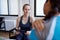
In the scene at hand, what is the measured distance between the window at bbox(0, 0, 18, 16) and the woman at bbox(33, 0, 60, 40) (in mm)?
5102

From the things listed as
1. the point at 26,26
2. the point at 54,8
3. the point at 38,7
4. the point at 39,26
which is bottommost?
the point at 26,26

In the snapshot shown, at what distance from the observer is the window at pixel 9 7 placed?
5.82 meters

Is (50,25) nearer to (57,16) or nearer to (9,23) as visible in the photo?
(57,16)

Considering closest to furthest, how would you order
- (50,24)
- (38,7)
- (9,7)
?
1. (50,24)
2. (38,7)
3. (9,7)

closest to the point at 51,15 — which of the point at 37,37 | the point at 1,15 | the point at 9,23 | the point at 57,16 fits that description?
the point at 57,16

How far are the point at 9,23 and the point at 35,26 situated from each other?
497 centimetres

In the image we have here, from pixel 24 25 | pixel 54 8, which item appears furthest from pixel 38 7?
pixel 54 8

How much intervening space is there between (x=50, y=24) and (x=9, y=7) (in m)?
5.27

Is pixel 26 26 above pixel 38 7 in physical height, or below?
below

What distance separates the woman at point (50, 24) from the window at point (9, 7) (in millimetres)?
5102

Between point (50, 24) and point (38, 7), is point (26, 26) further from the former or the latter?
point (38, 7)

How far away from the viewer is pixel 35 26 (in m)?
0.76

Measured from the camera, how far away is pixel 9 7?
5.86 m

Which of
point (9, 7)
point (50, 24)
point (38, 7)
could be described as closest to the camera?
point (50, 24)
